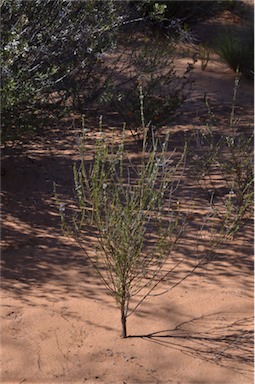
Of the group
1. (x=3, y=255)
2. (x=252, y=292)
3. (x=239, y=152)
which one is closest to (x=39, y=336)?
(x=3, y=255)

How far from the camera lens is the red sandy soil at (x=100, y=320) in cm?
373

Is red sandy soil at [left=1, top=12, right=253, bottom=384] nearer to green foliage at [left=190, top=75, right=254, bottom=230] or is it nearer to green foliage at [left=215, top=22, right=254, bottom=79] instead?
green foliage at [left=190, top=75, right=254, bottom=230]

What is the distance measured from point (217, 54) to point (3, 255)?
18.0 ft

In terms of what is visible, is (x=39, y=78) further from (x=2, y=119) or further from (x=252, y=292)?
(x=252, y=292)

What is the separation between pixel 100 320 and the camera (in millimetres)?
4121

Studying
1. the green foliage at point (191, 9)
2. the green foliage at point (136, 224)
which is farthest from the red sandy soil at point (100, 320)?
the green foliage at point (191, 9)

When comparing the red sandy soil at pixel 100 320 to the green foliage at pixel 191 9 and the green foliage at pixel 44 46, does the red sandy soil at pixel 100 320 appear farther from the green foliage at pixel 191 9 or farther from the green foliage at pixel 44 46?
the green foliage at pixel 191 9

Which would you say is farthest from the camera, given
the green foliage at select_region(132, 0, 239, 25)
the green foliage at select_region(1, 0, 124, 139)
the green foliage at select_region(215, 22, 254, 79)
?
the green foliage at select_region(132, 0, 239, 25)

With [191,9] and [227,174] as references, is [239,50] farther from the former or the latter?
[227,174]

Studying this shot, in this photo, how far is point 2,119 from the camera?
17.0 ft

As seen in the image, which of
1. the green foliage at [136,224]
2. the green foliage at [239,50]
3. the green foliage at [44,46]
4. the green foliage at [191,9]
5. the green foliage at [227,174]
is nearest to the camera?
the green foliage at [136,224]

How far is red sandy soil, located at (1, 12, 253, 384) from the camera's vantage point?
3727 mm

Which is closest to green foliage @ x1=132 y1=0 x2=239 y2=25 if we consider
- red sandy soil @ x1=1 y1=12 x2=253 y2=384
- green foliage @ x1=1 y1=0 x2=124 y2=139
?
green foliage @ x1=1 y1=0 x2=124 y2=139

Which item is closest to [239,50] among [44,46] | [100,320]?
[44,46]
